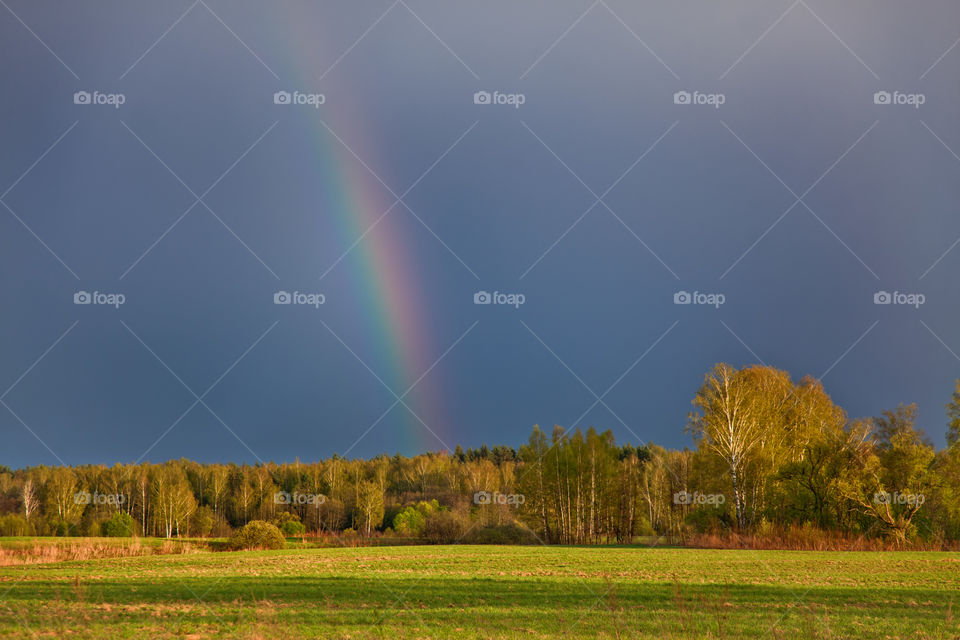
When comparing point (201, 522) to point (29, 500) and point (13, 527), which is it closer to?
point (13, 527)

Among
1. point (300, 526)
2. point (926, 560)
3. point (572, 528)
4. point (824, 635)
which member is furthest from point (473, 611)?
point (300, 526)

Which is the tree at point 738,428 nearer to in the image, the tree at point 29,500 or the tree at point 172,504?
the tree at point 172,504

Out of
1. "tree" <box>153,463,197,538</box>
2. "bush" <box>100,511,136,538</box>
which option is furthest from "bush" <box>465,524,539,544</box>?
"bush" <box>100,511,136,538</box>

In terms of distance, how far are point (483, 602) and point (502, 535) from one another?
5045 cm

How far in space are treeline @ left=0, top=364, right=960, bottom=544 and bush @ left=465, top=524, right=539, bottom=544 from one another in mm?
123

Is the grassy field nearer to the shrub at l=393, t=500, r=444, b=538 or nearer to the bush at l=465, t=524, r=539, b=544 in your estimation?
the bush at l=465, t=524, r=539, b=544

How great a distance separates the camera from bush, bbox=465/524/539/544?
2603 inches

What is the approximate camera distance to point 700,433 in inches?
2399

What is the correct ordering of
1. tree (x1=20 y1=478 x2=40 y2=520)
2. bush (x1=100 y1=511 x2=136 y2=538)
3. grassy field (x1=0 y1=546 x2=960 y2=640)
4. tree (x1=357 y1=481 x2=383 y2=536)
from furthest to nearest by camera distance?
tree (x1=20 y1=478 x2=40 y2=520) < tree (x1=357 y1=481 x2=383 y2=536) < bush (x1=100 y1=511 x2=136 y2=538) < grassy field (x1=0 y1=546 x2=960 y2=640)

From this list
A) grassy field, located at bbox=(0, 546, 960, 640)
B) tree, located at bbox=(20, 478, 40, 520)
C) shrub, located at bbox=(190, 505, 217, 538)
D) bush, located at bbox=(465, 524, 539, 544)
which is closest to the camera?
grassy field, located at bbox=(0, 546, 960, 640)

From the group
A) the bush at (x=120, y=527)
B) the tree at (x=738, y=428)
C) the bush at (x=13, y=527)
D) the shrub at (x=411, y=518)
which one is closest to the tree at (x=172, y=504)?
the bush at (x=120, y=527)

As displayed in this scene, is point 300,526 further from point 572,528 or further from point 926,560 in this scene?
point 926,560

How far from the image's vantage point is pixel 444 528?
66.9m

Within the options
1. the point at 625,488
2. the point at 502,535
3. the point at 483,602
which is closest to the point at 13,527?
the point at 502,535
